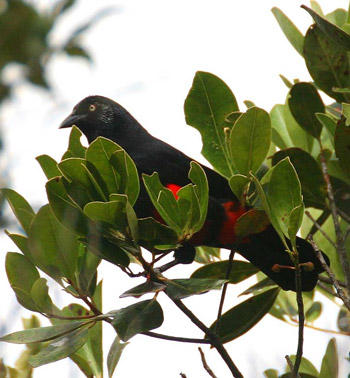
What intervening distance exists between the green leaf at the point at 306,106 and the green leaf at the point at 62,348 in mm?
1304

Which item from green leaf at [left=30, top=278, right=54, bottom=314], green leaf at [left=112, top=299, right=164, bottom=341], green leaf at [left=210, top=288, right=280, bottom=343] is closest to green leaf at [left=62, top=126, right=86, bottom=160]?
green leaf at [left=30, top=278, right=54, bottom=314]

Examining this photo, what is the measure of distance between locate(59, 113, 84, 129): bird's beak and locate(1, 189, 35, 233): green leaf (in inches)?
82.2

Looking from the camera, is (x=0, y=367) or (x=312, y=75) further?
(x=312, y=75)

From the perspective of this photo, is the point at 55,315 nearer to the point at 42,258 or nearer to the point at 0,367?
the point at 42,258

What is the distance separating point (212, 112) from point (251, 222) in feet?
1.67

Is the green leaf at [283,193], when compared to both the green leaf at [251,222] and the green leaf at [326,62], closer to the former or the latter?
the green leaf at [251,222]

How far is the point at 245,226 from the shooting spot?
9.58 ft

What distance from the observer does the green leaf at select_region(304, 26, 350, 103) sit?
3254mm

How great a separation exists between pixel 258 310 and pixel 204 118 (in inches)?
32.1

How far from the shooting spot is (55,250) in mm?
2840

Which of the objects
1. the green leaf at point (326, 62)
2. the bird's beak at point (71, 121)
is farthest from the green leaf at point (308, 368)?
the bird's beak at point (71, 121)

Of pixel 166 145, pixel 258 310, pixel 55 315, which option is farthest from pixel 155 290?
pixel 166 145

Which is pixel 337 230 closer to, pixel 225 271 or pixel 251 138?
pixel 251 138

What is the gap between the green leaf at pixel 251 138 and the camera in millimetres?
2850
